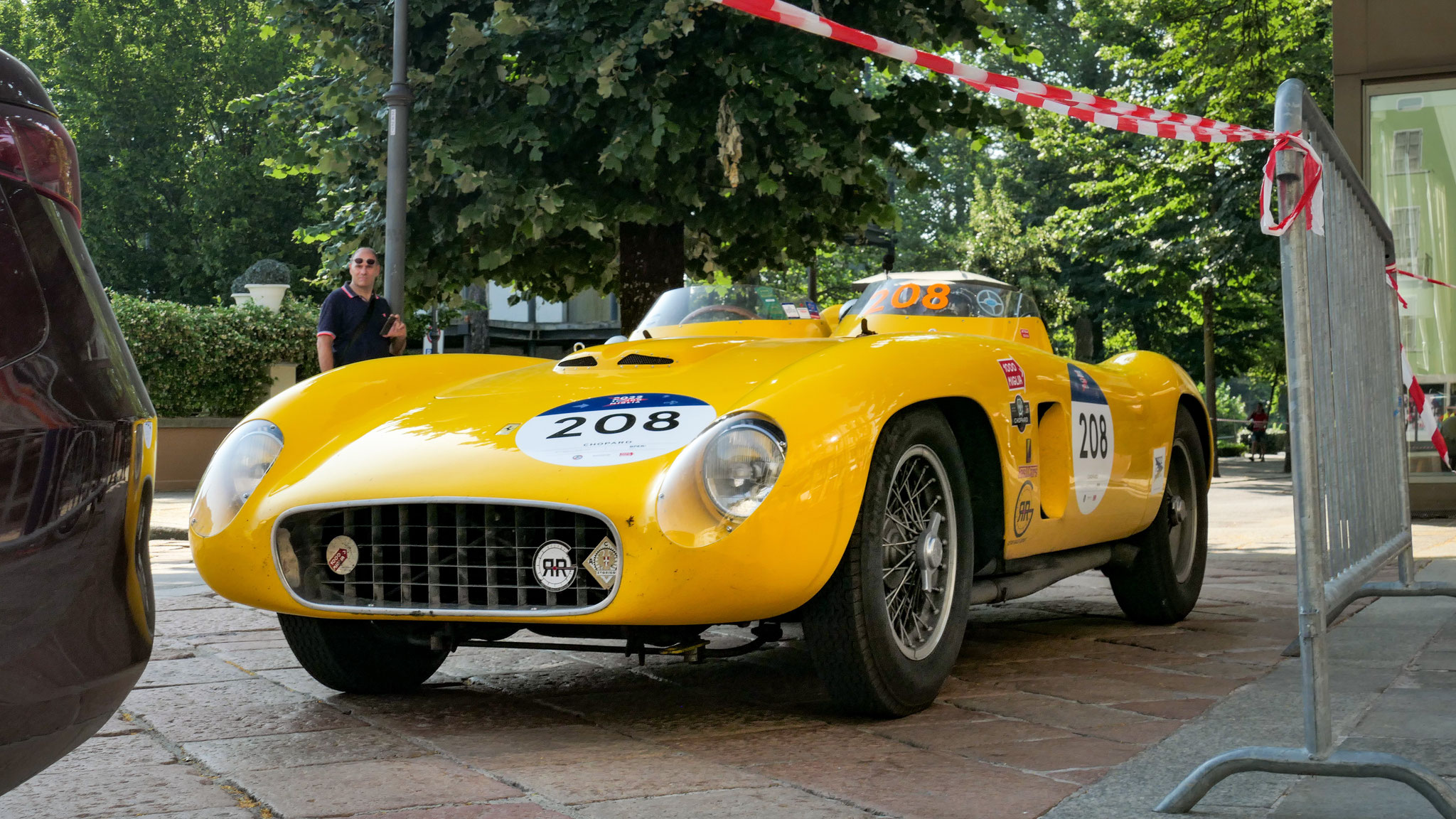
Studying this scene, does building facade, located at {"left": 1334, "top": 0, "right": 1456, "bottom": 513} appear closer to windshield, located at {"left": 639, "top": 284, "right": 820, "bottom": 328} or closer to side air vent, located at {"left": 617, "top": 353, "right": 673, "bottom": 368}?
windshield, located at {"left": 639, "top": 284, "right": 820, "bottom": 328}

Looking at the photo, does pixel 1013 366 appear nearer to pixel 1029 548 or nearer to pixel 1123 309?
pixel 1029 548

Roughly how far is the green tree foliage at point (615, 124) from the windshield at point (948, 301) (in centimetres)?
362

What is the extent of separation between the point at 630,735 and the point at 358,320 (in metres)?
4.57

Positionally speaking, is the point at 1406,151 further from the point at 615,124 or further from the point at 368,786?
the point at 368,786

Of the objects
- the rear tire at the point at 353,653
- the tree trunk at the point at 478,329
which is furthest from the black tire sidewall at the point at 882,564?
the tree trunk at the point at 478,329

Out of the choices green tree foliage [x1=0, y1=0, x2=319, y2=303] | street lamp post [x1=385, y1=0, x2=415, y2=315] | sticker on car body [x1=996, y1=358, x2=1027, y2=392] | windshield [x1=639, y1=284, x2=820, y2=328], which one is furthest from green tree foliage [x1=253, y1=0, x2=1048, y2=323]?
green tree foliage [x1=0, y1=0, x2=319, y2=303]

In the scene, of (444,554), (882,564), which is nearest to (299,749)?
(444,554)

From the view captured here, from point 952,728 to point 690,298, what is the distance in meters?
2.48

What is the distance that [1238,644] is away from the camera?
4887 mm

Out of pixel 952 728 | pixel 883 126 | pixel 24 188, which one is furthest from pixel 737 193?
pixel 24 188

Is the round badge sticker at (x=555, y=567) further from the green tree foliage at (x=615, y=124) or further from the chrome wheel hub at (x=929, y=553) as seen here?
the green tree foliage at (x=615, y=124)

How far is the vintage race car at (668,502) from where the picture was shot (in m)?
3.31

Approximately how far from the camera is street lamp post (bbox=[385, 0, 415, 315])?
32.2 feet

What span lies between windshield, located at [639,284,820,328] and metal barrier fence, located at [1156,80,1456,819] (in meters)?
2.09
